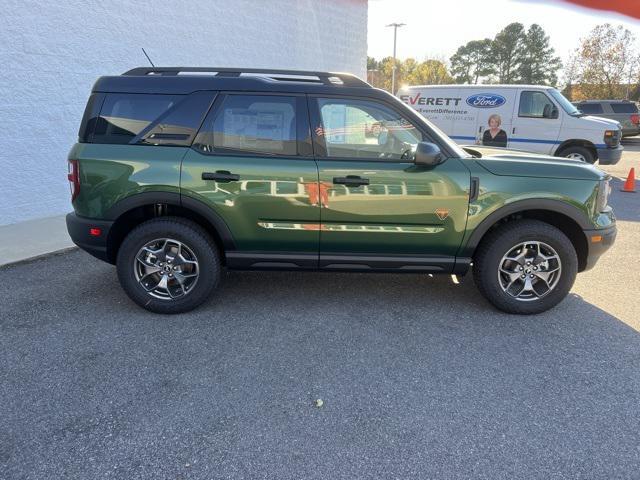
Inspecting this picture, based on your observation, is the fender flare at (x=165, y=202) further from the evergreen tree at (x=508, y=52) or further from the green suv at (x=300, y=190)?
the evergreen tree at (x=508, y=52)

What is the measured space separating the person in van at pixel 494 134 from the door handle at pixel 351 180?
7784 millimetres

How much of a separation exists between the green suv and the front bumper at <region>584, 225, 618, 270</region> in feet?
0.04

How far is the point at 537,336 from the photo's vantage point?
136 inches

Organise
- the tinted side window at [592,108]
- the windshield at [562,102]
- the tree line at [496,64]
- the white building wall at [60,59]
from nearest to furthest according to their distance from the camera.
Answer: the white building wall at [60,59]
the windshield at [562,102]
the tinted side window at [592,108]
the tree line at [496,64]

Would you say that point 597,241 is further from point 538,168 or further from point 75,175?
point 75,175

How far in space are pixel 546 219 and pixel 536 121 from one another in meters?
7.83

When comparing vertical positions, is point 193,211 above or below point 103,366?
above

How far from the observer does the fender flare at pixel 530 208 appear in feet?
11.7

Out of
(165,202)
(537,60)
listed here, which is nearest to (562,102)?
(165,202)

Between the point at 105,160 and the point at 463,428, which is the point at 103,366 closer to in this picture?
the point at 105,160

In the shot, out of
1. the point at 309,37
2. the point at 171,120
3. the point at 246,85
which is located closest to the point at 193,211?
the point at 171,120

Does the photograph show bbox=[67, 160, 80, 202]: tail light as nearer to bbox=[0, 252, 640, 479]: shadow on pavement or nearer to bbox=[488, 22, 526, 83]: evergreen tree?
bbox=[0, 252, 640, 479]: shadow on pavement

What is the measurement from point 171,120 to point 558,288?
136 inches

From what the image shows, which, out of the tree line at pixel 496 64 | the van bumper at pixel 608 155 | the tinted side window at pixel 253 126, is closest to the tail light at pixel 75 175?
the tinted side window at pixel 253 126
